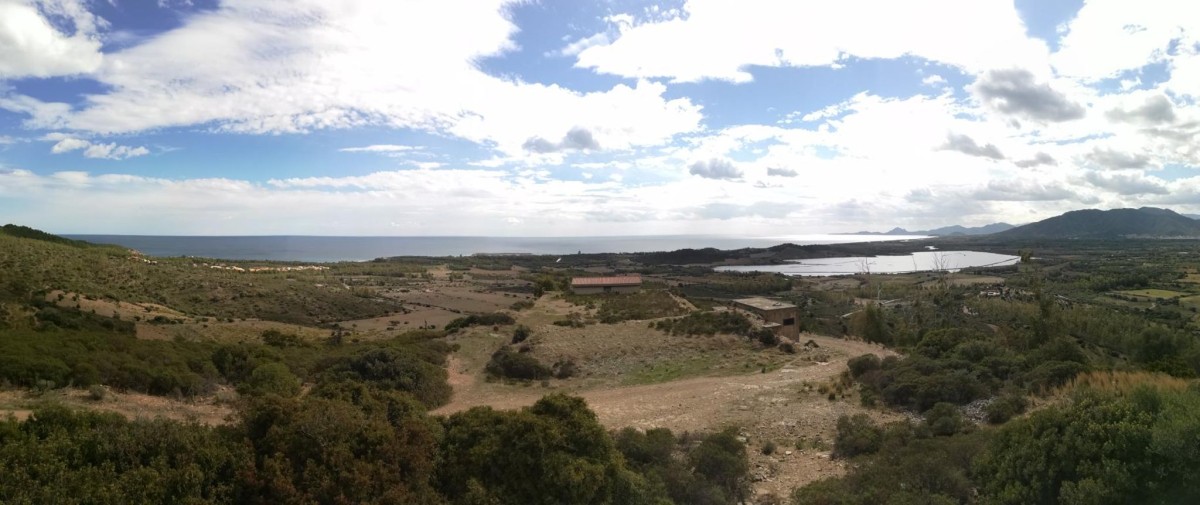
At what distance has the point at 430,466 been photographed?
8.06 meters

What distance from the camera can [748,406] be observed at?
17344mm

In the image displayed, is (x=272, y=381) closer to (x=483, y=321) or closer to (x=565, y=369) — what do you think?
(x=565, y=369)

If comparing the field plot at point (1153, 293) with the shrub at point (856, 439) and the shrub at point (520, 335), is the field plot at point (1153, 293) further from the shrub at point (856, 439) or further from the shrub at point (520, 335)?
the shrub at point (856, 439)

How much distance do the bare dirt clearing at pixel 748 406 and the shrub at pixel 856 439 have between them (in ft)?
1.26

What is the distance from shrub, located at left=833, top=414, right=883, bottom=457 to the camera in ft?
40.7

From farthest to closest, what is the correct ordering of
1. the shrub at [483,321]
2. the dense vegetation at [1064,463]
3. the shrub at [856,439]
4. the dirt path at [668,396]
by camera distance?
the shrub at [483,321] < the dirt path at [668,396] < the shrub at [856,439] < the dense vegetation at [1064,463]

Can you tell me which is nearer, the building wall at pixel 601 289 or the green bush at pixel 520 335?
the green bush at pixel 520 335

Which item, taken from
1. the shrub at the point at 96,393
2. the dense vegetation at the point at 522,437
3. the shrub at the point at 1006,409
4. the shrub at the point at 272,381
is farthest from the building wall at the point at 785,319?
the shrub at the point at 96,393

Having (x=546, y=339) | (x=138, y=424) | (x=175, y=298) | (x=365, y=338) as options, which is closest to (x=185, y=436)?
(x=138, y=424)

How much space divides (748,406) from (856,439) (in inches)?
194

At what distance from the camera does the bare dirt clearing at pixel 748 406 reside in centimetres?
1247

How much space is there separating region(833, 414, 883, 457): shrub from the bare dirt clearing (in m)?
0.38

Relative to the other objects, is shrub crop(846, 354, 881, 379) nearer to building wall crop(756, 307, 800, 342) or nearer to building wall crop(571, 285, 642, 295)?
building wall crop(756, 307, 800, 342)

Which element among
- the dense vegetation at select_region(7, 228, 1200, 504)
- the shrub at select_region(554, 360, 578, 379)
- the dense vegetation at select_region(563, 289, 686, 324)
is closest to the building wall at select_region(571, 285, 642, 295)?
the dense vegetation at select_region(563, 289, 686, 324)
